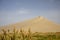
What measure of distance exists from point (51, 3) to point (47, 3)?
0.19ft

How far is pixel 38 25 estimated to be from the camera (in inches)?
79.4

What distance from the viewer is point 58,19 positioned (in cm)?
200

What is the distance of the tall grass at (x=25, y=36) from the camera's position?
197 cm

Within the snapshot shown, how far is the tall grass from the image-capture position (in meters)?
1.97

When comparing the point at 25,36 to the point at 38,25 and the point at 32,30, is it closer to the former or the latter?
the point at 32,30

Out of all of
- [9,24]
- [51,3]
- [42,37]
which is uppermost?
[51,3]

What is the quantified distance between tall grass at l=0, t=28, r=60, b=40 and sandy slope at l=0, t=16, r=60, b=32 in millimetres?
56

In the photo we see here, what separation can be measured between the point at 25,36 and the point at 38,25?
24 cm

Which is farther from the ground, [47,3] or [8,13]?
[47,3]

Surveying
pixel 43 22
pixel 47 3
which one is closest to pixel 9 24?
pixel 43 22

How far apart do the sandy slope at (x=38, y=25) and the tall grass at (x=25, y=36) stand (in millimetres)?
56

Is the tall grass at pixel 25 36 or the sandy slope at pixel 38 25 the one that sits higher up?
the sandy slope at pixel 38 25

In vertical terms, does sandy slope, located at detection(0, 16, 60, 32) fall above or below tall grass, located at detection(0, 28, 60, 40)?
above

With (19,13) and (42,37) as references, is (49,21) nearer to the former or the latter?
(42,37)
